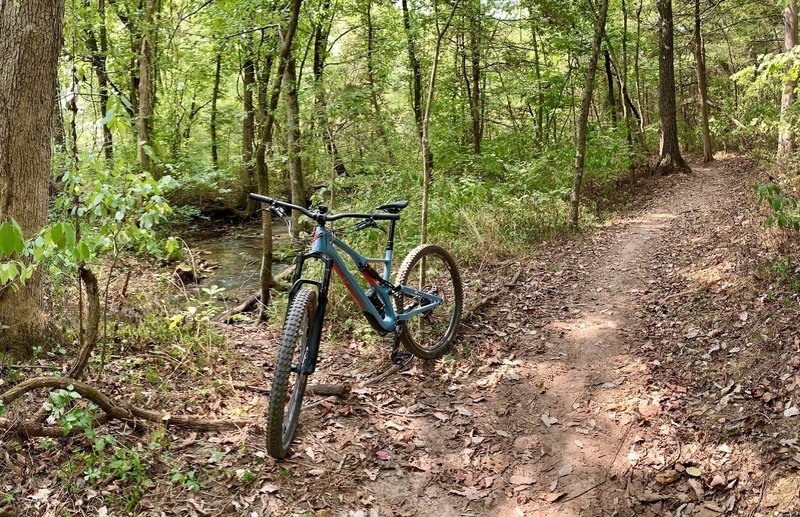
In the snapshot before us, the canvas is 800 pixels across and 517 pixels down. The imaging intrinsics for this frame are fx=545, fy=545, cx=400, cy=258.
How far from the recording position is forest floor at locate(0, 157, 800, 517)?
11.0 feet

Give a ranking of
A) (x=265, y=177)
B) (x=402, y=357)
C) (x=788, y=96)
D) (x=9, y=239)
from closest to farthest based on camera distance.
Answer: (x=9, y=239), (x=402, y=357), (x=265, y=177), (x=788, y=96)

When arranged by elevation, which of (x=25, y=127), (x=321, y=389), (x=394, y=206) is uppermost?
(x=25, y=127)

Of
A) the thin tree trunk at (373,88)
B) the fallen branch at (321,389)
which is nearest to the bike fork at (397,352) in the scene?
the fallen branch at (321,389)

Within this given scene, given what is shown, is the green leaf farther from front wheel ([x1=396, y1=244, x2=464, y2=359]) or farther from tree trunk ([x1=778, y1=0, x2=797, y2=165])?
tree trunk ([x1=778, y1=0, x2=797, y2=165])

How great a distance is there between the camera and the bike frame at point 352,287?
3.92 m

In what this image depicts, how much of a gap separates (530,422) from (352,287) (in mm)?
1795

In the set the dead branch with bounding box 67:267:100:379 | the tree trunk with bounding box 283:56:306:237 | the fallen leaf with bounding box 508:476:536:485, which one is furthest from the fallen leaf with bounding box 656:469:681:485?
the tree trunk with bounding box 283:56:306:237

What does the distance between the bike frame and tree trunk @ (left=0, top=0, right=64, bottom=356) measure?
2130 mm

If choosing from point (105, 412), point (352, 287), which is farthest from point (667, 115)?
point (105, 412)

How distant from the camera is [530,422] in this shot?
4.38 metres

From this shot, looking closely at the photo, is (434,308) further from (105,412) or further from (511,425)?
(105,412)

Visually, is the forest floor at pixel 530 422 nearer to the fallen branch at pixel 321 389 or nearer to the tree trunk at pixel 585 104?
the fallen branch at pixel 321 389

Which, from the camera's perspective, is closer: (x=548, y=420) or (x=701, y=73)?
(x=548, y=420)

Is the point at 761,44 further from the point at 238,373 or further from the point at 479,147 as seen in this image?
the point at 238,373
